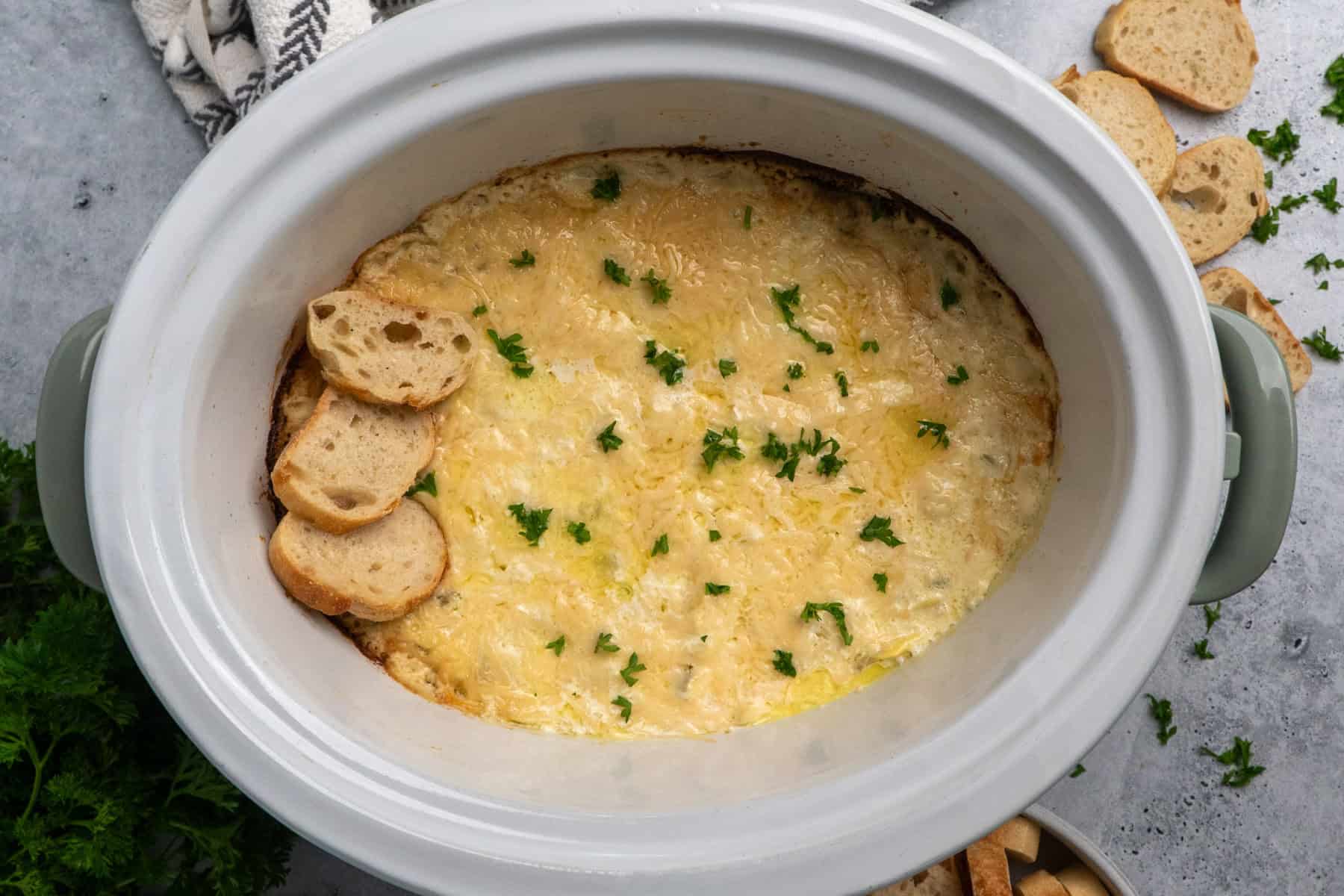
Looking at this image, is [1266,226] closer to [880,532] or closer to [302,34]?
[880,532]

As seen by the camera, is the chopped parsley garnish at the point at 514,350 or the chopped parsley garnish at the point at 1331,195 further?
the chopped parsley garnish at the point at 1331,195

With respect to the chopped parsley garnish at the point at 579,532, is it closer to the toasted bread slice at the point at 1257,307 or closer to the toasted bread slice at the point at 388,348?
the toasted bread slice at the point at 388,348

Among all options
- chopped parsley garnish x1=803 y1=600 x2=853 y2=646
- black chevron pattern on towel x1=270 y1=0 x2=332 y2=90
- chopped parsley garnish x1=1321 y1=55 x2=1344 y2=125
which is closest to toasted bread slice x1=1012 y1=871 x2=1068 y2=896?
chopped parsley garnish x1=803 y1=600 x2=853 y2=646

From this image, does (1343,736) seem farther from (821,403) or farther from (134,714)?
(134,714)

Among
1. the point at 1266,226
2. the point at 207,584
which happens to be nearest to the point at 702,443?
the point at 207,584

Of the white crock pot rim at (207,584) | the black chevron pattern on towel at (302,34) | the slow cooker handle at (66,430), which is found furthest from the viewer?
the black chevron pattern on towel at (302,34)

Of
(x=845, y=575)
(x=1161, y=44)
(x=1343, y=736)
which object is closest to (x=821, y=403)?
(x=845, y=575)

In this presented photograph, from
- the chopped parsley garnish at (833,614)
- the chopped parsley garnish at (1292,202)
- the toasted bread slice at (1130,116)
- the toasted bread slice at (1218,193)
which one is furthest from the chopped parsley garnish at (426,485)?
the chopped parsley garnish at (1292,202)
